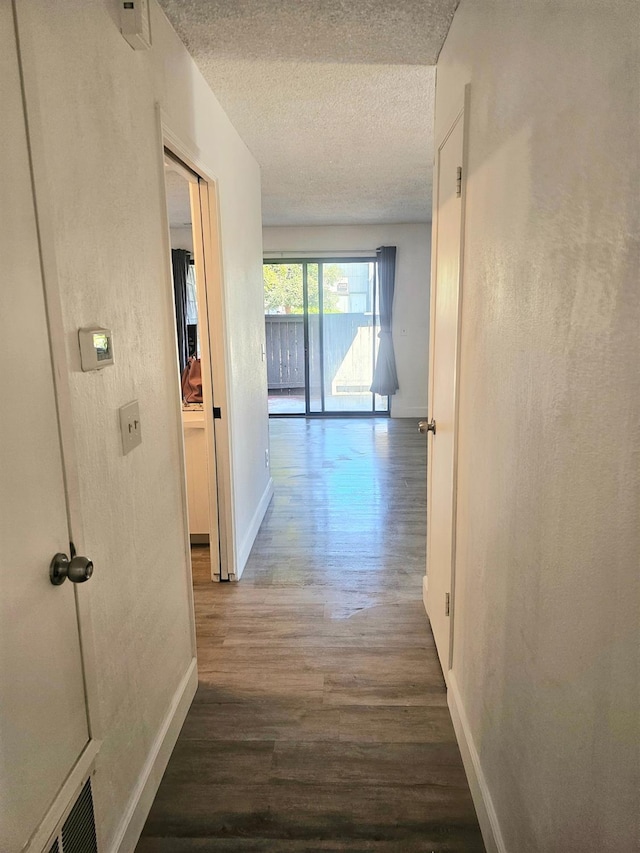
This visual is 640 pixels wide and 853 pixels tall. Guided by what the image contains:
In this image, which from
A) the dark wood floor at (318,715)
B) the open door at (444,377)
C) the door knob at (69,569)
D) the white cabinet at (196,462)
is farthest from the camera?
the white cabinet at (196,462)

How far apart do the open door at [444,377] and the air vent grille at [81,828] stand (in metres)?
1.35

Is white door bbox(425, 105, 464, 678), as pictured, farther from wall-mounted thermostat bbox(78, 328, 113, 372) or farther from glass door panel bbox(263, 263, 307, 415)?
glass door panel bbox(263, 263, 307, 415)

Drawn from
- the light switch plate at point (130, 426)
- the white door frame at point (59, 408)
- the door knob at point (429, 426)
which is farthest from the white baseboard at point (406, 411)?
the white door frame at point (59, 408)

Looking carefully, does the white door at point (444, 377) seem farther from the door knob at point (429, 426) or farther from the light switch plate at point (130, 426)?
the light switch plate at point (130, 426)

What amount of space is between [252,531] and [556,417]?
2.84 metres

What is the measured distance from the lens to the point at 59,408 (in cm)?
119

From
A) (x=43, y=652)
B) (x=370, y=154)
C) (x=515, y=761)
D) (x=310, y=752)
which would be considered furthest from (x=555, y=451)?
(x=370, y=154)

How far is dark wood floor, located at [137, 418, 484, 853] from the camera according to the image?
166cm

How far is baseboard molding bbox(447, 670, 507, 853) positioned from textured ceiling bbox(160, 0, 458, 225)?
242cm

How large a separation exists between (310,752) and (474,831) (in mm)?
577

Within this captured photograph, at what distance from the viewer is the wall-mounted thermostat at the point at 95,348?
133 cm

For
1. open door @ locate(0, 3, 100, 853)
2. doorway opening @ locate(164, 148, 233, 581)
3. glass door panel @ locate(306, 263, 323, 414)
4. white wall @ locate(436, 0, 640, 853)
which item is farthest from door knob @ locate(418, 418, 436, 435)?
glass door panel @ locate(306, 263, 323, 414)

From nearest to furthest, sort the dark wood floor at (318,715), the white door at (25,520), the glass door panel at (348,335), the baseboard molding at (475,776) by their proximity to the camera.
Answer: the white door at (25,520) < the baseboard molding at (475,776) < the dark wood floor at (318,715) < the glass door panel at (348,335)

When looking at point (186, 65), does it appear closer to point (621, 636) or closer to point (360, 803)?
point (621, 636)
